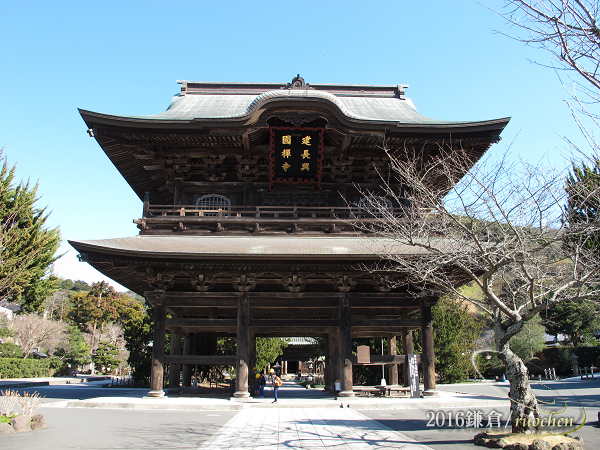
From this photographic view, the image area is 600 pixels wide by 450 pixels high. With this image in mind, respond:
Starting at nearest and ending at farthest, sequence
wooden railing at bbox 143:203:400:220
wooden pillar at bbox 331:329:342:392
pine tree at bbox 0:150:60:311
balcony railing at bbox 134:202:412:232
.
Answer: balcony railing at bbox 134:202:412:232
wooden railing at bbox 143:203:400:220
wooden pillar at bbox 331:329:342:392
pine tree at bbox 0:150:60:311

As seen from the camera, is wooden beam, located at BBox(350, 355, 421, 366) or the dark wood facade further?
wooden beam, located at BBox(350, 355, 421, 366)

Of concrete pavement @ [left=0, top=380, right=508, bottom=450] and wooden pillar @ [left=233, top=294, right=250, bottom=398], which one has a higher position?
wooden pillar @ [left=233, top=294, right=250, bottom=398]

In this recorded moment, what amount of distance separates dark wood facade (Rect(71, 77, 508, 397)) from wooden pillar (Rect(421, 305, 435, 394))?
0.12 ft

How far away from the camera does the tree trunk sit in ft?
24.1

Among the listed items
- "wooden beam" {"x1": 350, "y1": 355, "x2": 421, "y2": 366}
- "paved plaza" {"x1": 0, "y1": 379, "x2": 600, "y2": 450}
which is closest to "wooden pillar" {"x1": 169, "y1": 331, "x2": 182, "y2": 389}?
"paved plaza" {"x1": 0, "y1": 379, "x2": 600, "y2": 450}

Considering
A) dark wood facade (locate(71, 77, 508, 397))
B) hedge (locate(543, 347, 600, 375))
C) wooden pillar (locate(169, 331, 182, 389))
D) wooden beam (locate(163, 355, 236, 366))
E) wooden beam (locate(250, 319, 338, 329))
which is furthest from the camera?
hedge (locate(543, 347, 600, 375))

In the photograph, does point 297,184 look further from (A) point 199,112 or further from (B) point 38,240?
(B) point 38,240

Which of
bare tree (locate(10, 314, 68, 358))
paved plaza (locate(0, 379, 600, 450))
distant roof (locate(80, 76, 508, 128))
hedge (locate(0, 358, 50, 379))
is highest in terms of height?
distant roof (locate(80, 76, 508, 128))

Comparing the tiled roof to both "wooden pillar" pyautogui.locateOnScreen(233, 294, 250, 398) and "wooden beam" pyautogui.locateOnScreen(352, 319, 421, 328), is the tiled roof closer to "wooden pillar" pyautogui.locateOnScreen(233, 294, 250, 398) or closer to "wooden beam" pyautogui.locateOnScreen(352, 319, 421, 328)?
"wooden pillar" pyautogui.locateOnScreen(233, 294, 250, 398)

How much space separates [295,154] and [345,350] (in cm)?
694

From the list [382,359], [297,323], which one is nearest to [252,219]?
[297,323]

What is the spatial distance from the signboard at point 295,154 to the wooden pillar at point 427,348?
6065 mm

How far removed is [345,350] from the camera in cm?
1367

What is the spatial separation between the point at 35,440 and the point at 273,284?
8682 mm
